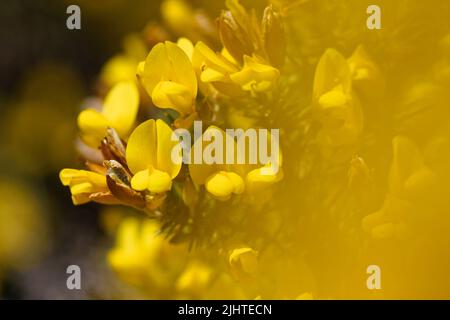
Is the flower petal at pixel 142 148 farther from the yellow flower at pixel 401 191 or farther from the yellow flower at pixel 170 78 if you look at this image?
the yellow flower at pixel 401 191

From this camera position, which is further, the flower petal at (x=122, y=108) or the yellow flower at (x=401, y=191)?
the flower petal at (x=122, y=108)

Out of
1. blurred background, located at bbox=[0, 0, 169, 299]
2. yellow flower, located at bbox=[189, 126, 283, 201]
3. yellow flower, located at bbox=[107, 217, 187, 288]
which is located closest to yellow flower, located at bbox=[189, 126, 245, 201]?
yellow flower, located at bbox=[189, 126, 283, 201]

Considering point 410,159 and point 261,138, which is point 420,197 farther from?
point 261,138

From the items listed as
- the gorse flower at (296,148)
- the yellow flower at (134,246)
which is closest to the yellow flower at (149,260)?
the yellow flower at (134,246)

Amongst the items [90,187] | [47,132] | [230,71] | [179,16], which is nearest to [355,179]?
[230,71]

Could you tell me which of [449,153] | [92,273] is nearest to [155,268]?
[92,273]

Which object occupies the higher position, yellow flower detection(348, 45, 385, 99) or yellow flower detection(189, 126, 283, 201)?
yellow flower detection(348, 45, 385, 99)

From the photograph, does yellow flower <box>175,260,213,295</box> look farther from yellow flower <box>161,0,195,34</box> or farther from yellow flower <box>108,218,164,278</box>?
A: yellow flower <box>161,0,195,34</box>
